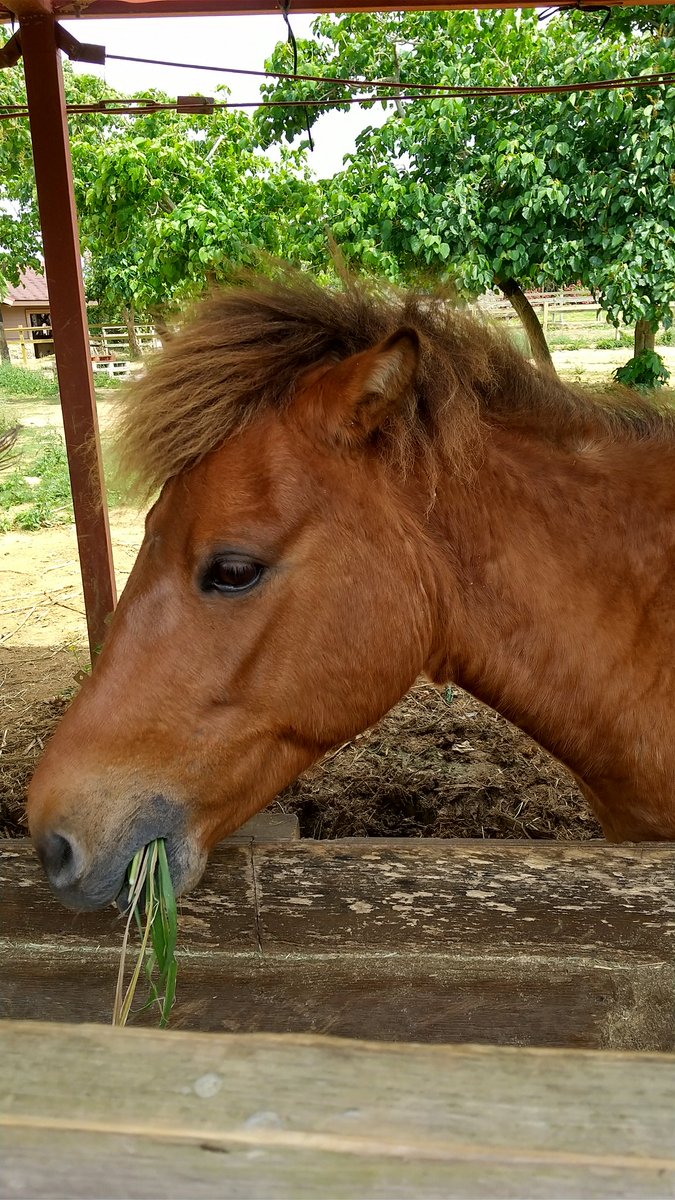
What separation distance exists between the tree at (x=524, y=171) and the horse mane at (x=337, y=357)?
2.98m

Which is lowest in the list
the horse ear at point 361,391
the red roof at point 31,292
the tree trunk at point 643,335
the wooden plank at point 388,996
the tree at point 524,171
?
the wooden plank at point 388,996

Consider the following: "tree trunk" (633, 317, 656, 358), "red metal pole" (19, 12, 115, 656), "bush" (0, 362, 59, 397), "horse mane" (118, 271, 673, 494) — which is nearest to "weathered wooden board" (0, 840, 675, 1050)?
"horse mane" (118, 271, 673, 494)

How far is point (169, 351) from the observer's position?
6.20ft

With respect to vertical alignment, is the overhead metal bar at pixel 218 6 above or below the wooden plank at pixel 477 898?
above

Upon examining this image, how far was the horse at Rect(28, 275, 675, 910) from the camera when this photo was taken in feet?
5.29

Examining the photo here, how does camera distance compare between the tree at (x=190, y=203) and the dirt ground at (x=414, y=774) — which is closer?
the dirt ground at (x=414, y=774)

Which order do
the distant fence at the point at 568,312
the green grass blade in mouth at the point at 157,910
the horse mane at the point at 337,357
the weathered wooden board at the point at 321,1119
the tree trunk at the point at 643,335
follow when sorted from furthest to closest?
the distant fence at the point at 568,312
the tree trunk at the point at 643,335
the horse mane at the point at 337,357
the green grass blade in mouth at the point at 157,910
the weathered wooden board at the point at 321,1119

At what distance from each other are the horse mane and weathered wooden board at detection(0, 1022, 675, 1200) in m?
1.30

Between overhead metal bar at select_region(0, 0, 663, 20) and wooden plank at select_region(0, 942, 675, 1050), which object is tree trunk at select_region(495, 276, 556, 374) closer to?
overhead metal bar at select_region(0, 0, 663, 20)

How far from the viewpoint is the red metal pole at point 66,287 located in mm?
3680

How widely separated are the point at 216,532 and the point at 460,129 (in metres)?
5.30

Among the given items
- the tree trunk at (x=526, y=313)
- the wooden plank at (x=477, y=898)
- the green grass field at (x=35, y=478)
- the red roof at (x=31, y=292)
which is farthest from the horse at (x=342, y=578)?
the red roof at (x=31, y=292)

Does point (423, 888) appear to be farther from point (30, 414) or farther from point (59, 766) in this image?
point (30, 414)

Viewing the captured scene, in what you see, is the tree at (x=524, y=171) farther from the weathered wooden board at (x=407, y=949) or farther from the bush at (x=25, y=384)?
the bush at (x=25, y=384)
